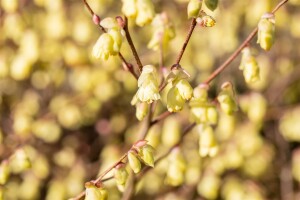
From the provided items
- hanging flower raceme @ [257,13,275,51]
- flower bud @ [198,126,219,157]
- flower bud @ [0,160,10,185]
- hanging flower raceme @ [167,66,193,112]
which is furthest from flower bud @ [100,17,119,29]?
flower bud @ [0,160,10,185]

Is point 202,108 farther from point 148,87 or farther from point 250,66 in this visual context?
point 148,87

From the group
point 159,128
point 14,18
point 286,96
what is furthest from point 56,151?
point 286,96

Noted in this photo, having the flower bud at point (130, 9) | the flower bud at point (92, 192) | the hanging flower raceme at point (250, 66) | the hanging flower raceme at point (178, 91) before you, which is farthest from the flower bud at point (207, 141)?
the flower bud at point (130, 9)

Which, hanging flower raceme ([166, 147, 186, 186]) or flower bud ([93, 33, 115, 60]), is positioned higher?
flower bud ([93, 33, 115, 60])

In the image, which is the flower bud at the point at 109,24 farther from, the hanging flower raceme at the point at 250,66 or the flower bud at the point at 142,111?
the hanging flower raceme at the point at 250,66

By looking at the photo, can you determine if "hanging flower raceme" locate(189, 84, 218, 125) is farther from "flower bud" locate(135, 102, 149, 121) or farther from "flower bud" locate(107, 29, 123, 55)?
"flower bud" locate(107, 29, 123, 55)

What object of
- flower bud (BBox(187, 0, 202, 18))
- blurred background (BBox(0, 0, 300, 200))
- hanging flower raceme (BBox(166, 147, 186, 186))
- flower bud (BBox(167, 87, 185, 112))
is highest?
blurred background (BBox(0, 0, 300, 200))
